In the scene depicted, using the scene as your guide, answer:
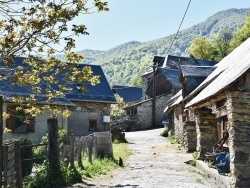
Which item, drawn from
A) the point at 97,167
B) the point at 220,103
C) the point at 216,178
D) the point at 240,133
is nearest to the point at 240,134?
the point at 240,133

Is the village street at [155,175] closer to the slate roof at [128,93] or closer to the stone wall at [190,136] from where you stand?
the stone wall at [190,136]

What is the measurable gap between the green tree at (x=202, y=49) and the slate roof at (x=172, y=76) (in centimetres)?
1525

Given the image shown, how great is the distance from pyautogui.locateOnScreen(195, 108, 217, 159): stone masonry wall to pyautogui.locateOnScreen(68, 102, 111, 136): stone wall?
485 inches

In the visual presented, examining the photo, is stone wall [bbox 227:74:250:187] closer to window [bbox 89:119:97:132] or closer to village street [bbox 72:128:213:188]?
village street [bbox 72:128:213:188]

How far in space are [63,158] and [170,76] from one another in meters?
31.6

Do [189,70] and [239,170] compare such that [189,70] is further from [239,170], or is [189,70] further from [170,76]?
[170,76]

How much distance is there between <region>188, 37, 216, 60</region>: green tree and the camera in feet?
191

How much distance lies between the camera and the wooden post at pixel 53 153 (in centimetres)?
1086

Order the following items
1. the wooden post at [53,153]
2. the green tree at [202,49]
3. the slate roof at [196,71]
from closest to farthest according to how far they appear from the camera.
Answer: the wooden post at [53,153]
the slate roof at [196,71]
the green tree at [202,49]

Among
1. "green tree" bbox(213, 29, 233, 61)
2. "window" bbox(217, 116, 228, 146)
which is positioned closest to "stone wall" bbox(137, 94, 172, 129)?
"green tree" bbox(213, 29, 233, 61)

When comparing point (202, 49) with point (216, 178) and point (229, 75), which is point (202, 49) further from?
point (216, 178)

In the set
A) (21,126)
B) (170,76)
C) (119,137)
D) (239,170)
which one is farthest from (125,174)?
(170,76)

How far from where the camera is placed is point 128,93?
6188 centimetres

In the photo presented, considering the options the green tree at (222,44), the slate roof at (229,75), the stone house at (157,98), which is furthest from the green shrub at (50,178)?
the green tree at (222,44)
